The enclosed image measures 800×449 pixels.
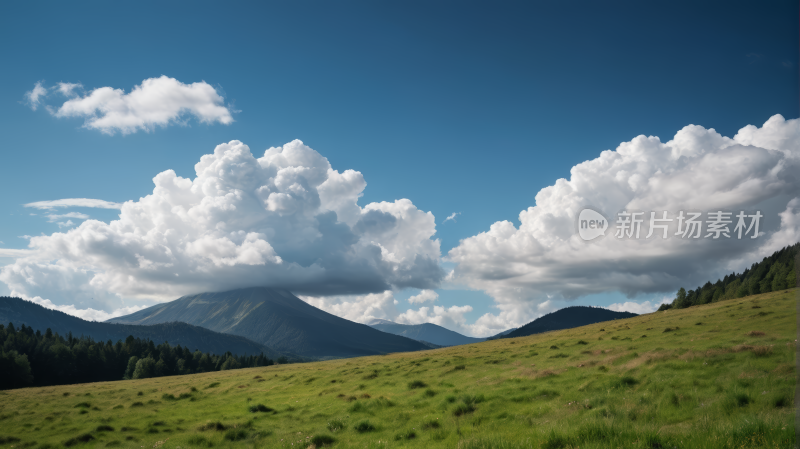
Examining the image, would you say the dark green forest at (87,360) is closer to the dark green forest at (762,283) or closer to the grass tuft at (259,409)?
the grass tuft at (259,409)

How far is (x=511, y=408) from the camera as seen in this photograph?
20375 mm

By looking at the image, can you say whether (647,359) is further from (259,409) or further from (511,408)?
(259,409)

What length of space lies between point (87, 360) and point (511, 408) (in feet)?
571

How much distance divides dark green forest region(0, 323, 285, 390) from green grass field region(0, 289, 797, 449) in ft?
352

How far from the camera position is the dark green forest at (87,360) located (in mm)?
132150

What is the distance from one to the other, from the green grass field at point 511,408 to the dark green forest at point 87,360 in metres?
107

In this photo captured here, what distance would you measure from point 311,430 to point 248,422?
6455mm

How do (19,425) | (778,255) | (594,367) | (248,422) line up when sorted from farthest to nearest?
1. (778,255)
2. (19,425)
3. (594,367)
4. (248,422)

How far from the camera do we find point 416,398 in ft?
87.4

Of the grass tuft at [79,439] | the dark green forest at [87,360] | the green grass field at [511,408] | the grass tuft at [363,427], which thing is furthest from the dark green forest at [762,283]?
the dark green forest at [87,360]

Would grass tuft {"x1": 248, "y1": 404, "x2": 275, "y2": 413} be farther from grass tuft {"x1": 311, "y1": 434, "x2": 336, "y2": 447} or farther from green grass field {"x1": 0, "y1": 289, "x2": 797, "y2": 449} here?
grass tuft {"x1": 311, "y1": 434, "x2": 336, "y2": 447}

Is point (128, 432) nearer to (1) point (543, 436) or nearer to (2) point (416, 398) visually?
(2) point (416, 398)

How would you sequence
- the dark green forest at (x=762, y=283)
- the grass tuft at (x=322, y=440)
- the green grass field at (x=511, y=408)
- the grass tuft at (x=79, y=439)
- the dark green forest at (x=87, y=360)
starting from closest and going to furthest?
the green grass field at (x=511, y=408), the grass tuft at (x=322, y=440), the grass tuft at (x=79, y=439), the dark green forest at (x=762, y=283), the dark green forest at (x=87, y=360)

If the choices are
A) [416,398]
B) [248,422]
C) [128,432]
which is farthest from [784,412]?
[128,432]
